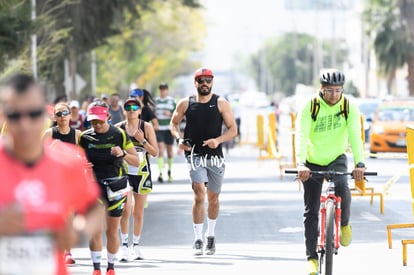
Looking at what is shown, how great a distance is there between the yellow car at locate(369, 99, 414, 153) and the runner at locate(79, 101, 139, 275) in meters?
23.9

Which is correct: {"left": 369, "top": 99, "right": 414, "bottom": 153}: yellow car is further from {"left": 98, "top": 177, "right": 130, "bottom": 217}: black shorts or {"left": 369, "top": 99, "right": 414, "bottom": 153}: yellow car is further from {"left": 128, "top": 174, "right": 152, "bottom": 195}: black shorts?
{"left": 98, "top": 177, "right": 130, "bottom": 217}: black shorts

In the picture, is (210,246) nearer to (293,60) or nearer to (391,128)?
(391,128)

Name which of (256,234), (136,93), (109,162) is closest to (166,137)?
(136,93)

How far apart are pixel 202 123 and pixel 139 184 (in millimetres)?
940

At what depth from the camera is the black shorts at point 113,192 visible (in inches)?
461

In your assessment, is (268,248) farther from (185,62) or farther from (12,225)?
(185,62)

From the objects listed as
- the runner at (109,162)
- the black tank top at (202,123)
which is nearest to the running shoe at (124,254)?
the black tank top at (202,123)

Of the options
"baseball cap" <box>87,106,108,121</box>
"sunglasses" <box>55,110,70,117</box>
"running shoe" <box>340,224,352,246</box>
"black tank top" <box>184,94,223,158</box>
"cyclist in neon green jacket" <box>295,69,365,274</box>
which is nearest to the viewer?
"cyclist in neon green jacket" <box>295,69,365,274</box>

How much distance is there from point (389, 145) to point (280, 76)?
116184 millimetres

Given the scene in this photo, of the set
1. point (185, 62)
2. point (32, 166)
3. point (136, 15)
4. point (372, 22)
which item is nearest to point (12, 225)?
point (32, 166)

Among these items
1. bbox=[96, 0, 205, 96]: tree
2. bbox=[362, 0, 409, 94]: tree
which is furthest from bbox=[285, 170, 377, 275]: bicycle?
bbox=[362, 0, 409, 94]: tree

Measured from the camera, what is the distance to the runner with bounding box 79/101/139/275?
1159cm

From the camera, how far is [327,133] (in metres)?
11.0

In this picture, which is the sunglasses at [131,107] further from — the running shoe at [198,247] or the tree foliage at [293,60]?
the tree foliage at [293,60]
